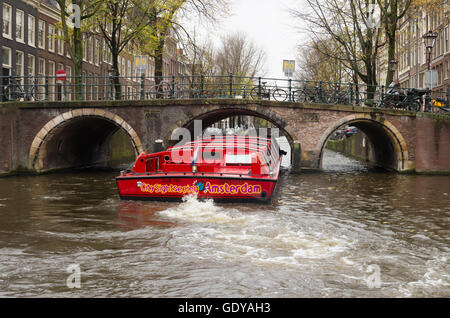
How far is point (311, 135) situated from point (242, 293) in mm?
15894

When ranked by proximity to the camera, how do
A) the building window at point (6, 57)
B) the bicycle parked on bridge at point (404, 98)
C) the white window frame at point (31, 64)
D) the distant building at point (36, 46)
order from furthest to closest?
the white window frame at point (31, 64), the building window at point (6, 57), the distant building at point (36, 46), the bicycle parked on bridge at point (404, 98)

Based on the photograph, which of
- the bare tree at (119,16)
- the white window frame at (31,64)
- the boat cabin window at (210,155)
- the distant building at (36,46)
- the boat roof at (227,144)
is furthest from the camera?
the white window frame at (31,64)

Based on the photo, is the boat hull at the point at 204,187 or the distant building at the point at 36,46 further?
the distant building at the point at 36,46

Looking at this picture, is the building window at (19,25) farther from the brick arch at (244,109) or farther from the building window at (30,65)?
the brick arch at (244,109)

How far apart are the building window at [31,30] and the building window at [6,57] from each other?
2.23 metres

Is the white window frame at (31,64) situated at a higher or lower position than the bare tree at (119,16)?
lower

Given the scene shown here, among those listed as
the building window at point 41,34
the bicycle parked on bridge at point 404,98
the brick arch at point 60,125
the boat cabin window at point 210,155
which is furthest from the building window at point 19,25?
the boat cabin window at point 210,155

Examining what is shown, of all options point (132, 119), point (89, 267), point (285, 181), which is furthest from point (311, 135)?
point (89, 267)

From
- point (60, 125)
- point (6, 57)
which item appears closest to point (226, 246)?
point (60, 125)

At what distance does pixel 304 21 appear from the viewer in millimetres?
27062

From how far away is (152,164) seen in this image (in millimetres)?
14469

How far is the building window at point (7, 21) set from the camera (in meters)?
28.0
